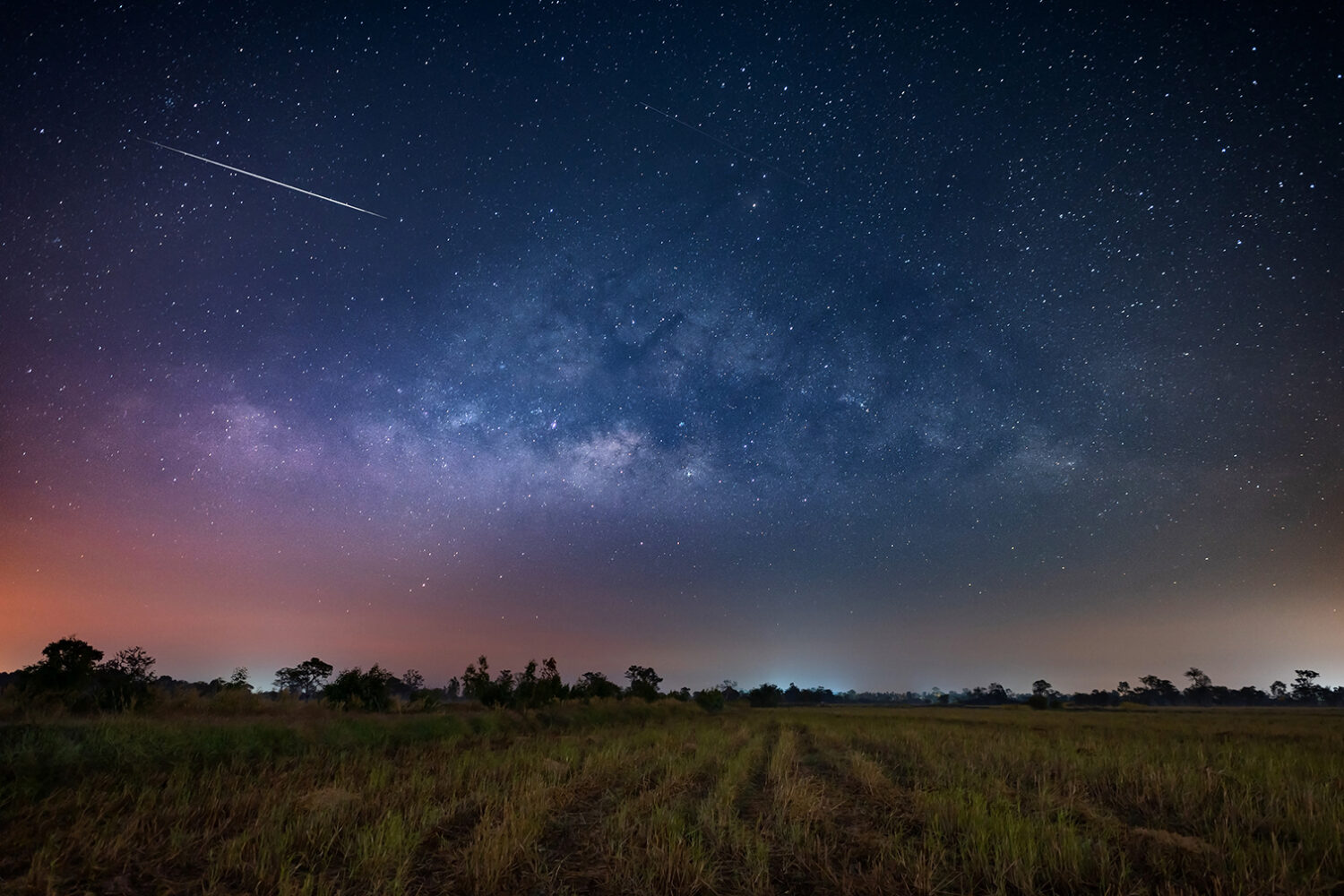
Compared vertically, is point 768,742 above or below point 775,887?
below

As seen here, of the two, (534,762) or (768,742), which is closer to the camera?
(534,762)

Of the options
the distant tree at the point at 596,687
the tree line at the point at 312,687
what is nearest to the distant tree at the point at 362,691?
the tree line at the point at 312,687

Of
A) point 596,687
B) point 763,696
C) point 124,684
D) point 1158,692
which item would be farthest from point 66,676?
point 1158,692

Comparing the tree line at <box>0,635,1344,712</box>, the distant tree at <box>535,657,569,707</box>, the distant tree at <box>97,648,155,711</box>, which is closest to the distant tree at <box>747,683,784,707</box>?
the tree line at <box>0,635,1344,712</box>

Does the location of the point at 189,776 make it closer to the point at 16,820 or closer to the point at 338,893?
the point at 16,820

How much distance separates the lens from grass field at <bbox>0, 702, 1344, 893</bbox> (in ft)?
20.2

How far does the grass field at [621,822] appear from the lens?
6.17 m

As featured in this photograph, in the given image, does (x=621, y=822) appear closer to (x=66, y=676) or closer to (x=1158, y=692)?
(x=66, y=676)

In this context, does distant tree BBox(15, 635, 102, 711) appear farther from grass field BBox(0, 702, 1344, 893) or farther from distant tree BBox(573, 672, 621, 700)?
distant tree BBox(573, 672, 621, 700)

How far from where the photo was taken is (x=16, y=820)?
7.50 metres

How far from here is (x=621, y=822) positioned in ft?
26.0

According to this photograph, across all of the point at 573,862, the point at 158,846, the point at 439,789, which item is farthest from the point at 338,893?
the point at 439,789

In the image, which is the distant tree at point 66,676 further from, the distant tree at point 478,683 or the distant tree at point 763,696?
the distant tree at point 763,696

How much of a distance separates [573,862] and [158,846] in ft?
15.5
